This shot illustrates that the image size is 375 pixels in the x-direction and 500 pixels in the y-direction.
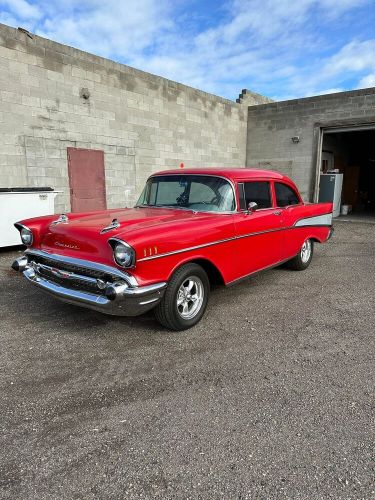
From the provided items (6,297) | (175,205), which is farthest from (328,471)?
(6,297)

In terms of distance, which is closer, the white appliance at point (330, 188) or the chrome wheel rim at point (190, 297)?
the chrome wheel rim at point (190, 297)

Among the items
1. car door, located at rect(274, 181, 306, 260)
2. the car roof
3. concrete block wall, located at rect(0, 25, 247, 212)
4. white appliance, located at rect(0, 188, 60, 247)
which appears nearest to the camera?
the car roof

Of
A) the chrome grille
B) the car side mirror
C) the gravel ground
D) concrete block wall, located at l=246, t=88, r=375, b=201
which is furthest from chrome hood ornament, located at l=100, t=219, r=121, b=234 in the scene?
concrete block wall, located at l=246, t=88, r=375, b=201

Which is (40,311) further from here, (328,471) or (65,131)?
(65,131)

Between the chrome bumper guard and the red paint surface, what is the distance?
3.0 inches

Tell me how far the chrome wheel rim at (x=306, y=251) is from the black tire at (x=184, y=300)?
2.65m

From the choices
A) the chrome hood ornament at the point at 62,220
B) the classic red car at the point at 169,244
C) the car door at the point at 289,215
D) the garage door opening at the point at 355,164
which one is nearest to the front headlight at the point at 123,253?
the classic red car at the point at 169,244

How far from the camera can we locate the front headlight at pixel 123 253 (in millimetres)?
2885

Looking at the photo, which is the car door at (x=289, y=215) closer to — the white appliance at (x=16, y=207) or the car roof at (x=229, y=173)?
the car roof at (x=229, y=173)

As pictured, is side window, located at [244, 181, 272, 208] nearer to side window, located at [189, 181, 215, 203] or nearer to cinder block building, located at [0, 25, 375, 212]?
side window, located at [189, 181, 215, 203]

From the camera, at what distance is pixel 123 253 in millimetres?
2900

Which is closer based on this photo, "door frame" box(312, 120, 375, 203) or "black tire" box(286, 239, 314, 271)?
"black tire" box(286, 239, 314, 271)

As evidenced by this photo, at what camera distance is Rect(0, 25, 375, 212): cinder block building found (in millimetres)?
7594

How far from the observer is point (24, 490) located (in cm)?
172
